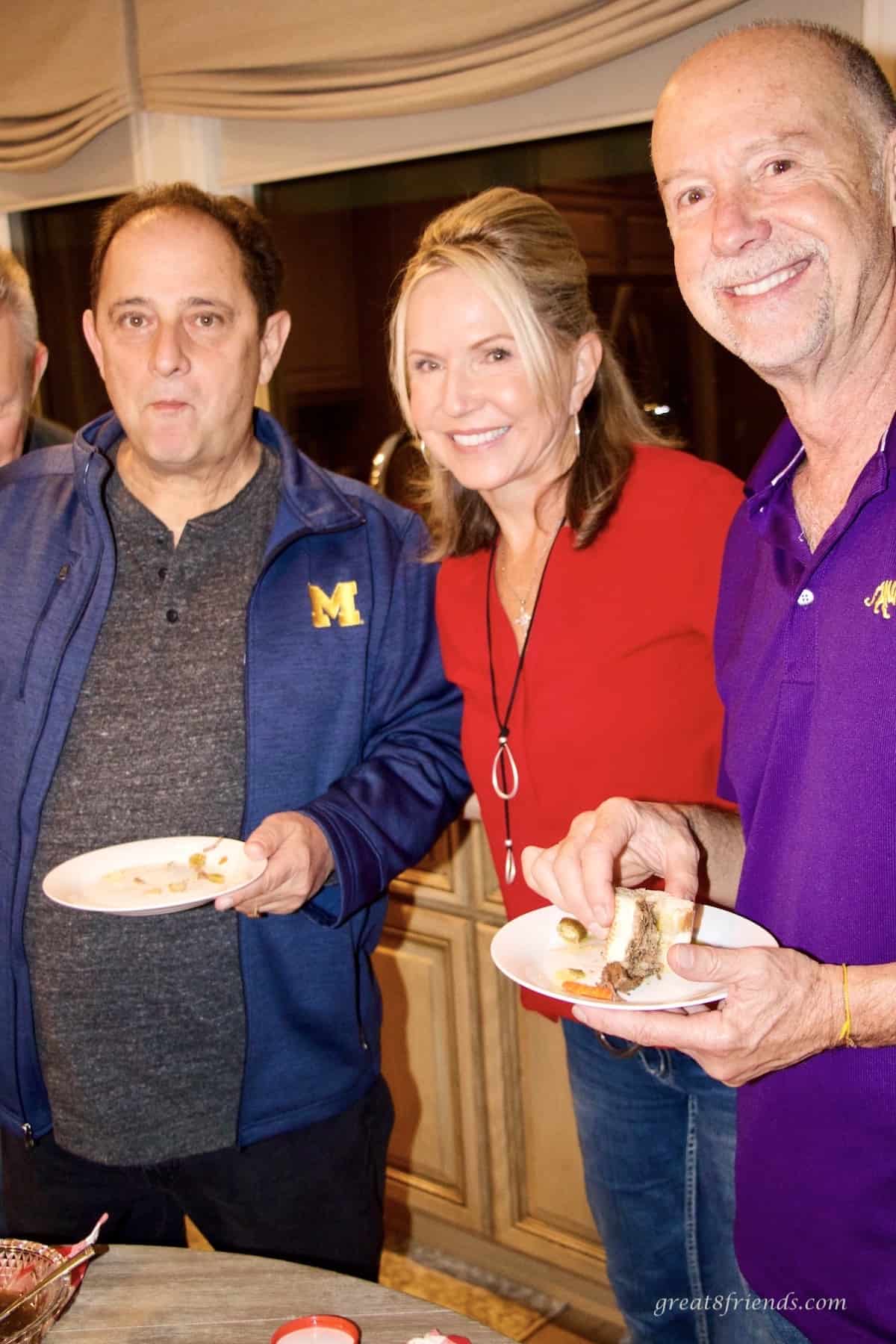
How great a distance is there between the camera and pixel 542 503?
1816mm

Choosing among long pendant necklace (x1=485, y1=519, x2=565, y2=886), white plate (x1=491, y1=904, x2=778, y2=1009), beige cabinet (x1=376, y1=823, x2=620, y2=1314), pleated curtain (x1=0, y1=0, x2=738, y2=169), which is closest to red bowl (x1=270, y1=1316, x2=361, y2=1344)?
white plate (x1=491, y1=904, x2=778, y2=1009)

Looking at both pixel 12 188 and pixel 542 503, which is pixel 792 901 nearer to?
pixel 542 503

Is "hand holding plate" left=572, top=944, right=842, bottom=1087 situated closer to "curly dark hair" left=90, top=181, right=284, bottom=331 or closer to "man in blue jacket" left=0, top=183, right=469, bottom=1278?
"man in blue jacket" left=0, top=183, right=469, bottom=1278

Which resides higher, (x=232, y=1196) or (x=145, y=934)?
(x=145, y=934)

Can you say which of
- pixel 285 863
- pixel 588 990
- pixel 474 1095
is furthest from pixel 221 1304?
pixel 474 1095

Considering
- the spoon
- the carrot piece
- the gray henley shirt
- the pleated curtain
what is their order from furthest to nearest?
Result: the pleated curtain
the gray henley shirt
the carrot piece
the spoon

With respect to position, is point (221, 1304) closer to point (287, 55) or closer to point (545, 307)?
point (545, 307)

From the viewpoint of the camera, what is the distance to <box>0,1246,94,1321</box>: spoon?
110 centimetres

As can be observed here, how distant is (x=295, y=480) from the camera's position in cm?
192

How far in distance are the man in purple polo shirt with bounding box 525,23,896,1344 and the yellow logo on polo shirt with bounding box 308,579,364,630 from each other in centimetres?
56

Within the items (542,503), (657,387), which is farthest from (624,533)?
(657,387)

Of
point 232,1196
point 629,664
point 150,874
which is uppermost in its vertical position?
point 629,664

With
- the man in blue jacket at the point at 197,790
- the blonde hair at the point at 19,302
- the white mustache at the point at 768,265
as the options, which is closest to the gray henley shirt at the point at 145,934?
the man in blue jacket at the point at 197,790

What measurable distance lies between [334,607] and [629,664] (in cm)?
43
